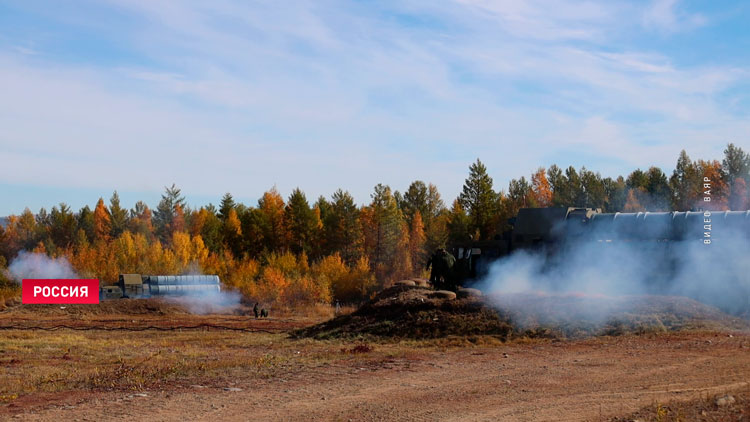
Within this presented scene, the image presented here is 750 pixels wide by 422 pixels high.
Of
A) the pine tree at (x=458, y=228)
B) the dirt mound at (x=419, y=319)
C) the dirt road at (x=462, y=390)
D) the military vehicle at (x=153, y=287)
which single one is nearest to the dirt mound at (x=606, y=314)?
the dirt mound at (x=419, y=319)

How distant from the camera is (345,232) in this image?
93.1 m

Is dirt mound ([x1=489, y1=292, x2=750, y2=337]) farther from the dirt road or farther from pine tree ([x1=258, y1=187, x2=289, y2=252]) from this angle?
pine tree ([x1=258, y1=187, x2=289, y2=252])

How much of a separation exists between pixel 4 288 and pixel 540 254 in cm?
6091

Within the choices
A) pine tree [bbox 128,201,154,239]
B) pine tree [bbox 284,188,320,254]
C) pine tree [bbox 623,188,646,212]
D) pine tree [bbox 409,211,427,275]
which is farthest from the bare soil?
pine tree [bbox 128,201,154,239]

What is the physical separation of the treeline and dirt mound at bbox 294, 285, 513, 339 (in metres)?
39.6

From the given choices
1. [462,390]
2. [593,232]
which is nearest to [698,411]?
[462,390]

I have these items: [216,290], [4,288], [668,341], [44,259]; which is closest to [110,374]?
[668,341]

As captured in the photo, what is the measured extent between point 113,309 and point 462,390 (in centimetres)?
4586

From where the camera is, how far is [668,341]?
72.9 ft

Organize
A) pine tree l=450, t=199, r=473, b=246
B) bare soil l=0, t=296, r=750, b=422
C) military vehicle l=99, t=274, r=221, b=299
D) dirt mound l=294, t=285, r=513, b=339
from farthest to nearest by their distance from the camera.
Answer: pine tree l=450, t=199, r=473, b=246 → military vehicle l=99, t=274, r=221, b=299 → dirt mound l=294, t=285, r=513, b=339 → bare soil l=0, t=296, r=750, b=422

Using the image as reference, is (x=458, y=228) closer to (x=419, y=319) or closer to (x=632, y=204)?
(x=632, y=204)

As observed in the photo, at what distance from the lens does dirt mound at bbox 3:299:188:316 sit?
55.0m

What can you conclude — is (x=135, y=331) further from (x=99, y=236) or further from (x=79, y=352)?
(x=99, y=236)

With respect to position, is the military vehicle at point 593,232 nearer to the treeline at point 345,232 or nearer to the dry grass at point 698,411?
the dry grass at point 698,411
